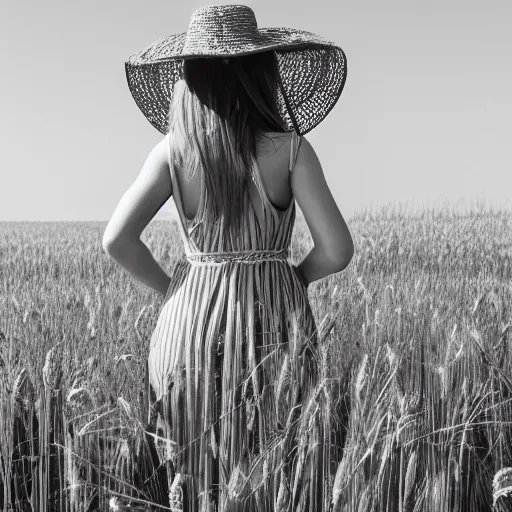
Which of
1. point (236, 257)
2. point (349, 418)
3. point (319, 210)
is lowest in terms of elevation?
point (349, 418)

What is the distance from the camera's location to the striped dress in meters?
1.43

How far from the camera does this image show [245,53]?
1.73 m

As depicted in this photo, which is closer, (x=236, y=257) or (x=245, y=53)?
(x=245, y=53)

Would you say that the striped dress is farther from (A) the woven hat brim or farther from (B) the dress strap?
(A) the woven hat brim

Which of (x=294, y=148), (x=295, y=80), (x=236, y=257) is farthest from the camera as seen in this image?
(x=295, y=80)

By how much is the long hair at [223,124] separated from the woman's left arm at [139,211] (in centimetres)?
6

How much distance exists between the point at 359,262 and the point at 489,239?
2548mm

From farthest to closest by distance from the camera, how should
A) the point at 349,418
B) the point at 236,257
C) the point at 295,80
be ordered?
the point at 295,80
the point at 236,257
the point at 349,418

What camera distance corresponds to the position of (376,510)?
1291 millimetres

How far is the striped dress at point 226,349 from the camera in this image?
1.43m

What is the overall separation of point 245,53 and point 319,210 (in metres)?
0.43

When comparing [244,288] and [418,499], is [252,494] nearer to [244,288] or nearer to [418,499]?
[418,499]

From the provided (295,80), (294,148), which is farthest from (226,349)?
(295,80)

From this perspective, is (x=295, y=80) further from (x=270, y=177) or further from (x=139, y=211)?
(x=139, y=211)
